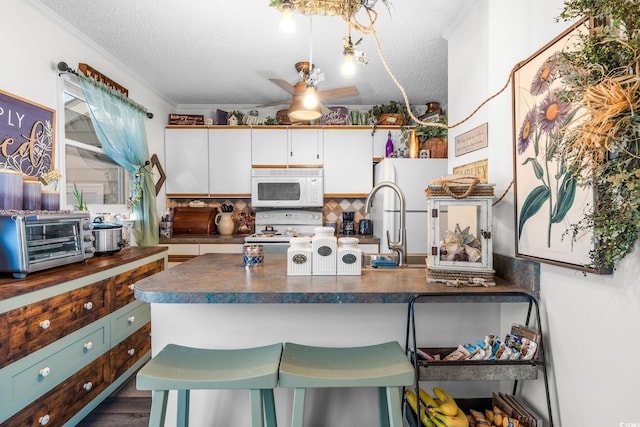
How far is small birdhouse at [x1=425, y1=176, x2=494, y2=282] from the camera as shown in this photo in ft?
4.57

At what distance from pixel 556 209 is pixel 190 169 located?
3.60 metres

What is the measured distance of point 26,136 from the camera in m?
2.01

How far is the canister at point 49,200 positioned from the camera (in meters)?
1.92

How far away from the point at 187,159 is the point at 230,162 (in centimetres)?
49

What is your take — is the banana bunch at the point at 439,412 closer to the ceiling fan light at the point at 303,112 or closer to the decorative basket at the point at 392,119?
the ceiling fan light at the point at 303,112

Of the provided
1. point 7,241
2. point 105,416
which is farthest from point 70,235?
point 105,416

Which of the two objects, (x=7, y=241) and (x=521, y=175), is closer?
(x=521, y=175)

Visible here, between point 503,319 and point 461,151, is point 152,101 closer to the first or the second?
point 461,151

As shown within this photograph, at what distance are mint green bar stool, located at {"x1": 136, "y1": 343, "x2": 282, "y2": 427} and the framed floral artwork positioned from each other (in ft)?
3.34

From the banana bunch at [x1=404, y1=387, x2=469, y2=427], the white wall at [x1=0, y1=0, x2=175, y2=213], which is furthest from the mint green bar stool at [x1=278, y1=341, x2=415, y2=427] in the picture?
the white wall at [x1=0, y1=0, x2=175, y2=213]

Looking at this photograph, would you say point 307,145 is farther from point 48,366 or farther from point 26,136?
point 48,366

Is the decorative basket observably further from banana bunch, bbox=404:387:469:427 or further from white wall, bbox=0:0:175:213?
banana bunch, bbox=404:387:469:427

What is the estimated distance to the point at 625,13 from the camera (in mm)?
830

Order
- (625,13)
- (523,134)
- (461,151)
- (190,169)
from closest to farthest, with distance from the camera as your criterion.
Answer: (625,13), (523,134), (461,151), (190,169)
